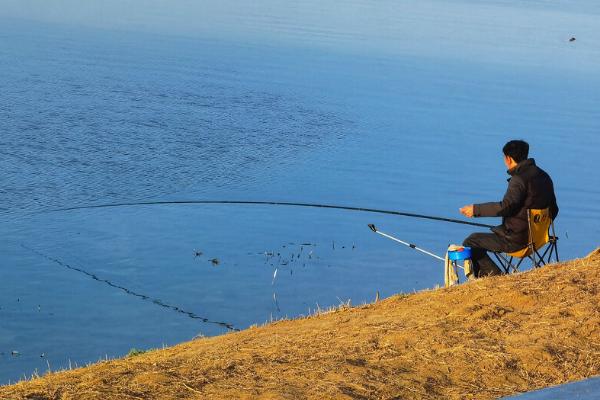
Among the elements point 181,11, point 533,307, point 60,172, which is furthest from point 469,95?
point 533,307

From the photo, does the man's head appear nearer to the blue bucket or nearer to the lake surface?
the blue bucket

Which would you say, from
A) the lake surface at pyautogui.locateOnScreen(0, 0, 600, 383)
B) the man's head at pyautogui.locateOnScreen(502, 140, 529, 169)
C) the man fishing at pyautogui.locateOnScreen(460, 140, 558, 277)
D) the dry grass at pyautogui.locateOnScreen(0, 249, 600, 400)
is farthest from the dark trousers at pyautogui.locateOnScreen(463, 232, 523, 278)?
the lake surface at pyautogui.locateOnScreen(0, 0, 600, 383)

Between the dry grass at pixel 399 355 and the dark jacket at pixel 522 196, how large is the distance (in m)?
0.76

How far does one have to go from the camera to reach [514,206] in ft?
27.7

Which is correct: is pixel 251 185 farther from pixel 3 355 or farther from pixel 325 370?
pixel 325 370

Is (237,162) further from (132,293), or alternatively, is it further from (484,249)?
(484,249)

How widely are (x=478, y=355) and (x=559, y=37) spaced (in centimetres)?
3311

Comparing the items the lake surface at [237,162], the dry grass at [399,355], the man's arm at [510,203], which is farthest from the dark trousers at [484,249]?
the lake surface at [237,162]

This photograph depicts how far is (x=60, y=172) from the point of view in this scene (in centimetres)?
1498

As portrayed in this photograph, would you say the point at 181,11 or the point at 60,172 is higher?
the point at 181,11

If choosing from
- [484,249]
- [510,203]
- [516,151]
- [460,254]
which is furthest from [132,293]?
[516,151]

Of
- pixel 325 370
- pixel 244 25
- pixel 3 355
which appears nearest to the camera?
pixel 325 370

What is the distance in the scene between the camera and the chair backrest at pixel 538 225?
846 centimetres

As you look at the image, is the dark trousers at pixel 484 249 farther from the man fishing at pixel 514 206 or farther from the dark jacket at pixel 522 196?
the dark jacket at pixel 522 196
